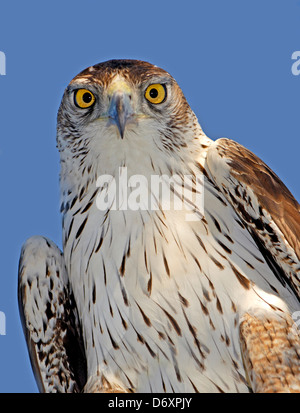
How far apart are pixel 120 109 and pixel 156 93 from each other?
47 centimetres

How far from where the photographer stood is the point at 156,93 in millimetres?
7184

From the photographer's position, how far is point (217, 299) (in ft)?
22.5

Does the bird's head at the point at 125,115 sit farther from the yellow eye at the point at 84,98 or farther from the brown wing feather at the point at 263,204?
the brown wing feather at the point at 263,204

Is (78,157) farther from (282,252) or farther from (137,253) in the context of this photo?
(282,252)

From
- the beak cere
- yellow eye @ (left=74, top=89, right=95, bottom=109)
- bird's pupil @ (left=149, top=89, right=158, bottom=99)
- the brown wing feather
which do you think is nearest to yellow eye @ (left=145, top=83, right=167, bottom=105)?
bird's pupil @ (left=149, top=89, right=158, bottom=99)

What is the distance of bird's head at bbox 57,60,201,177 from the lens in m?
6.99

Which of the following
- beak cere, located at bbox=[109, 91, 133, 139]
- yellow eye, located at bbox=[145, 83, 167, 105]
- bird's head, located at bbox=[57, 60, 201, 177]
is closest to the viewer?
beak cere, located at bbox=[109, 91, 133, 139]

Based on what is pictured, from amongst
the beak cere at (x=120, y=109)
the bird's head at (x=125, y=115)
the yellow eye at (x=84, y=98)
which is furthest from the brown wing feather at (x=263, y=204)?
the yellow eye at (x=84, y=98)

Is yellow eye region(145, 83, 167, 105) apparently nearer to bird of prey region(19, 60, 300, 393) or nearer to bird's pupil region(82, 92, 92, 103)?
bird of prey region(19, 60, 300, 393)

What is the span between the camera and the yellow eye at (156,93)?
7.14m

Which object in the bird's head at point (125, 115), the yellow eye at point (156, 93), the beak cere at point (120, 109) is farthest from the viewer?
the yellow eye at point (156, 93)
